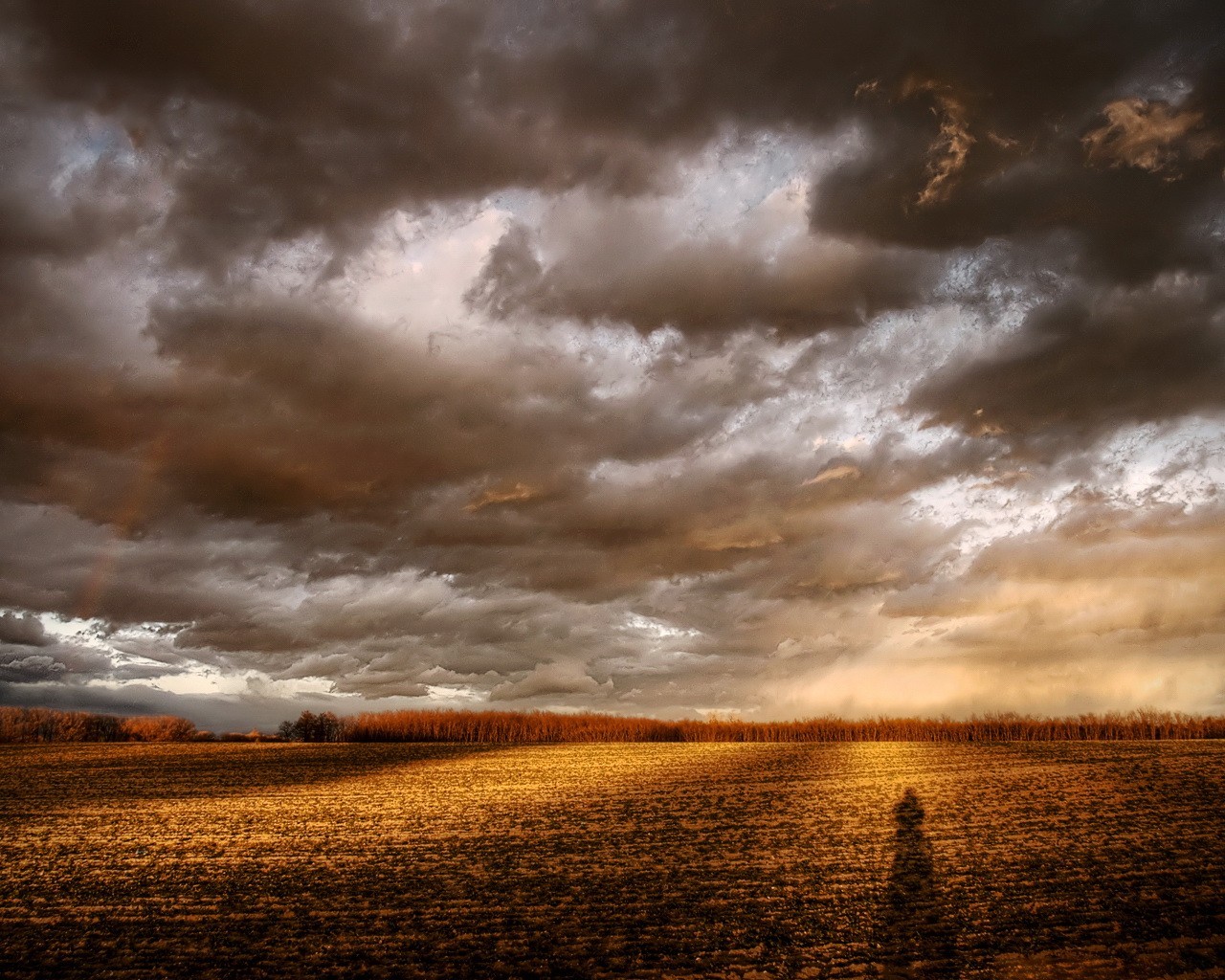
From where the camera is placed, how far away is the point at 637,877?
57.6 ft

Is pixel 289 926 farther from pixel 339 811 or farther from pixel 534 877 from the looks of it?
pixel 339 811

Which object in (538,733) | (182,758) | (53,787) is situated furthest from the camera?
(538,733)

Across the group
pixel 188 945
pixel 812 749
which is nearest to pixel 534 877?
pixel 188 945

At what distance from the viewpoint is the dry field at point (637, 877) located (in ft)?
42.9

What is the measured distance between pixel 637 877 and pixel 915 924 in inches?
229

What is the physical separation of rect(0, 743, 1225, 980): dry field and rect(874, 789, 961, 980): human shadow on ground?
6 cm

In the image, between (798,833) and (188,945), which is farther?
(798,833)

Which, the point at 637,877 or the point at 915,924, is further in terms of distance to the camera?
the point at 637,877

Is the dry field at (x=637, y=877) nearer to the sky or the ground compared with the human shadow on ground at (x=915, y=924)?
nearer to the ground

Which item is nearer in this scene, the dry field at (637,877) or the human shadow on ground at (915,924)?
the human shadow on ground at (915,924)

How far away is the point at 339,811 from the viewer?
27406 millimetres

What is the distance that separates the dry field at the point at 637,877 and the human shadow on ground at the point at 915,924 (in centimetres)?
6

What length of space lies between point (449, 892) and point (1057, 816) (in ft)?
53.8

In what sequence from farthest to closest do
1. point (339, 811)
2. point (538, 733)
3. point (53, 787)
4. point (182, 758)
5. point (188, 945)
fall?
point (538, 733)
point (182, 758)
point (53, 787)
point (339, 811)
point (188, 945)
